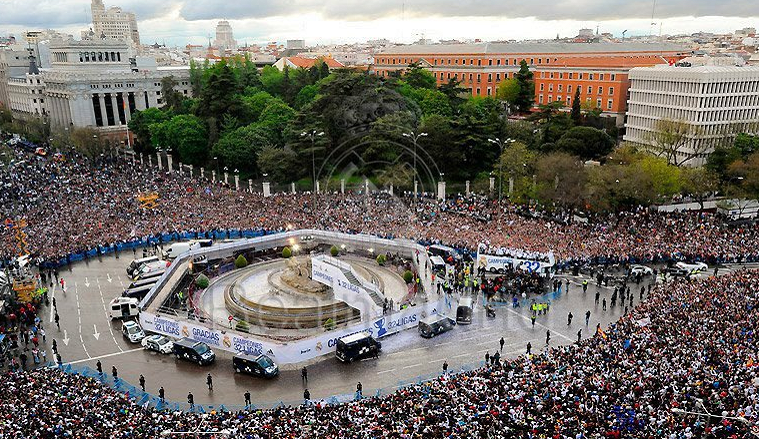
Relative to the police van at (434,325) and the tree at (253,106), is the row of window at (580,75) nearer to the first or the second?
the tree at (253,106)

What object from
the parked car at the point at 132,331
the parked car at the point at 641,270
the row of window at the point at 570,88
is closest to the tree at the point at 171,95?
the row of window at the point at 570,88

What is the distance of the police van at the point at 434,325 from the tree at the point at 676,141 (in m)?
35.0

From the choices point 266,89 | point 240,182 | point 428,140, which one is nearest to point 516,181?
point 428,140

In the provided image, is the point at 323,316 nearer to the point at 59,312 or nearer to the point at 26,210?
the point at 59,312

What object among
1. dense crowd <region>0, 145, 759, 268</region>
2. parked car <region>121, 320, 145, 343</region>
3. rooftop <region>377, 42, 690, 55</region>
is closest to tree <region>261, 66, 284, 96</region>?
rooftop <region>377, 42, 690, 55</region>

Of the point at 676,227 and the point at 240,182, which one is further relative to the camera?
the point at 240,182

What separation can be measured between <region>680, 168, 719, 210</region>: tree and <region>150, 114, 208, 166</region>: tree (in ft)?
158

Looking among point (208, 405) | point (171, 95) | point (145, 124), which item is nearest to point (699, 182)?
point (208, 405)

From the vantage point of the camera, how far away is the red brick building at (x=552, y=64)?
73.4 m

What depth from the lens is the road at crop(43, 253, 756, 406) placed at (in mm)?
23828

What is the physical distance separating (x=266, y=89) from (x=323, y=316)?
208 feet

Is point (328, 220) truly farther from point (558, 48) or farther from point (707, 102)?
point (558, 48)

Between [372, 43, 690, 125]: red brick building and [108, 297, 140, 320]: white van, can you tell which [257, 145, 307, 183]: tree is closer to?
[108, 297, 140, 320]: white van

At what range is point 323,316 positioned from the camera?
2914cm
